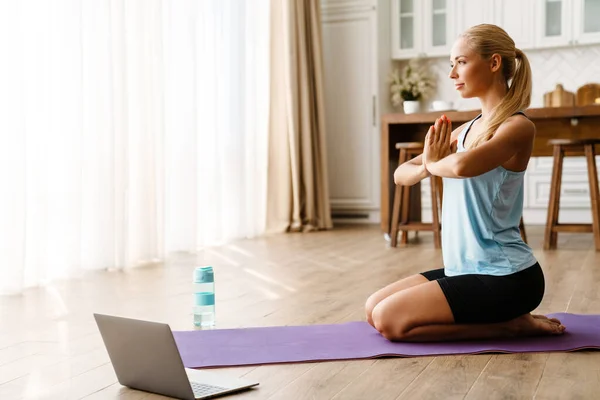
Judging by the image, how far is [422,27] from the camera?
6.86 metres

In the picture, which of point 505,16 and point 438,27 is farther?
point 438,27

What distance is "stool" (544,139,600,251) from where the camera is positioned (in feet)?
14.9

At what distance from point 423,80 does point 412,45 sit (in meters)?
0.32

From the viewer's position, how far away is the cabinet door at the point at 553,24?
6.42m

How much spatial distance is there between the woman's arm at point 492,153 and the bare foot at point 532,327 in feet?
1.47

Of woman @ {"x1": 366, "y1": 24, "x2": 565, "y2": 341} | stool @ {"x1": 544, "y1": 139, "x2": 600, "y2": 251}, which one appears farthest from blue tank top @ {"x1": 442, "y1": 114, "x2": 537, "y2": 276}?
stool @ {"x1": 544, "y1": 139, "x2": 600, "y2": 251}

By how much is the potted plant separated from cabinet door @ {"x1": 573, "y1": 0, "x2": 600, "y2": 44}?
4.14ft

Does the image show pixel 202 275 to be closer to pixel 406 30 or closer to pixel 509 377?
pixel 509 377

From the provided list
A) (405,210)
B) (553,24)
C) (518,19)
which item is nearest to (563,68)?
(553,24)

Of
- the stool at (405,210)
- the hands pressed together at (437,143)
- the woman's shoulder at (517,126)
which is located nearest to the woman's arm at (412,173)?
the hands pressed together at (437,143)

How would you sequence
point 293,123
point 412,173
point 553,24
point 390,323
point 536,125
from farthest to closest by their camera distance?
point 553,24
point 293,123
point 536,125
point 412,173
point 390,323

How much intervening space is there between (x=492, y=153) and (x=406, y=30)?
5.01m

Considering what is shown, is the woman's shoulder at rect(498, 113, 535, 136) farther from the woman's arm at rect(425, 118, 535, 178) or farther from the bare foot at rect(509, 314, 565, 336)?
the bare foot at rect(509, 314, 565, 336)

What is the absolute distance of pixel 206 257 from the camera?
14.7ft
